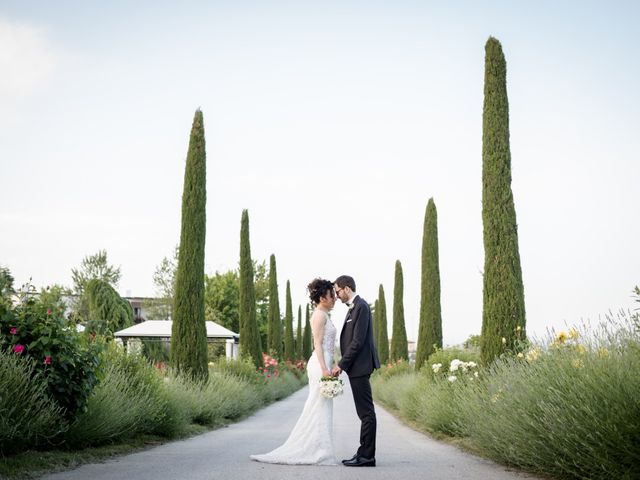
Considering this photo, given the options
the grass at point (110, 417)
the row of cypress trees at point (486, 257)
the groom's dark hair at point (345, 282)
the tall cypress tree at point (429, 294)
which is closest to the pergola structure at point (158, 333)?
the tall cypress tree at point (429, 294)

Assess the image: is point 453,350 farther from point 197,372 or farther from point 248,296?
point 248,296

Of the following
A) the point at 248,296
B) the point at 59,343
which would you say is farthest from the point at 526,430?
the point at 248,296

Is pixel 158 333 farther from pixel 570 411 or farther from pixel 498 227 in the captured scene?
pixel 570 411

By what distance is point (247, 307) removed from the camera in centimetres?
3066

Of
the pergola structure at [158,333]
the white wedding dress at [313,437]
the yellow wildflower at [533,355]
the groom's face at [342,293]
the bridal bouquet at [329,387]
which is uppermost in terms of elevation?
the pergola structure at [158,333]

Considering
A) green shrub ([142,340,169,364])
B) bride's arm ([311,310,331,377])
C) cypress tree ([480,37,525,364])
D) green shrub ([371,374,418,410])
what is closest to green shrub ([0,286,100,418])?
bride's arm ([311,310,331,377])

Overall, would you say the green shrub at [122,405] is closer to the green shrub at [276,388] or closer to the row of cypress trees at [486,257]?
the row of cypress trees at [486,257]

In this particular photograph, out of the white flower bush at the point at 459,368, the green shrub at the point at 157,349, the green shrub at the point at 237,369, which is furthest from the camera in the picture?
the green shrub at the point at 157,349

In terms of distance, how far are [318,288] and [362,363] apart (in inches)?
44.9

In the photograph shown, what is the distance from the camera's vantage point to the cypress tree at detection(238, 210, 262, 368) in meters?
29.9

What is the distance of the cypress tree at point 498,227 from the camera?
13.2 m

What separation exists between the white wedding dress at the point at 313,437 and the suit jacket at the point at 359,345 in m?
0.43

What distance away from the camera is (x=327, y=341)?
9.02m

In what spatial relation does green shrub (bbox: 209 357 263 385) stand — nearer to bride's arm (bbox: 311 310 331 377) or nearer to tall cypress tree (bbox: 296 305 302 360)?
bride's arm (bbox: 311 310 331 377)
